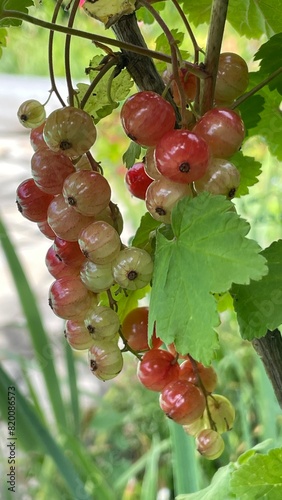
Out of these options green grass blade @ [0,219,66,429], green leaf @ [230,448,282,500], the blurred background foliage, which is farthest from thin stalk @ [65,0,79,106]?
green grass blade @ [0,219,66,429]

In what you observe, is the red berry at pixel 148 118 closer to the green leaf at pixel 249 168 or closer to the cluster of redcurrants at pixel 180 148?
the cluster of redcurrants at pixel 180 148

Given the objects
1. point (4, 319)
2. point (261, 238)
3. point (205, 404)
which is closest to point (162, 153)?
point (205, 404)

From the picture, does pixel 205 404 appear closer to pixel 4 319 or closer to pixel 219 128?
pixel 219 128

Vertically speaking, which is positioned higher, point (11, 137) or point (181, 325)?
point (11, 137)

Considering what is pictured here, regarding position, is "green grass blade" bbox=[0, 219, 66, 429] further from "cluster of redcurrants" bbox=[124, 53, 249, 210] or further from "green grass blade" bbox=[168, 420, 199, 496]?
"cluster of redcurrants" bbox=[124, 53, 249, 210]

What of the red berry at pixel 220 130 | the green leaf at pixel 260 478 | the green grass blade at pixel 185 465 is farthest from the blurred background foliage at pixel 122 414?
the red berry at pixel 220 130
